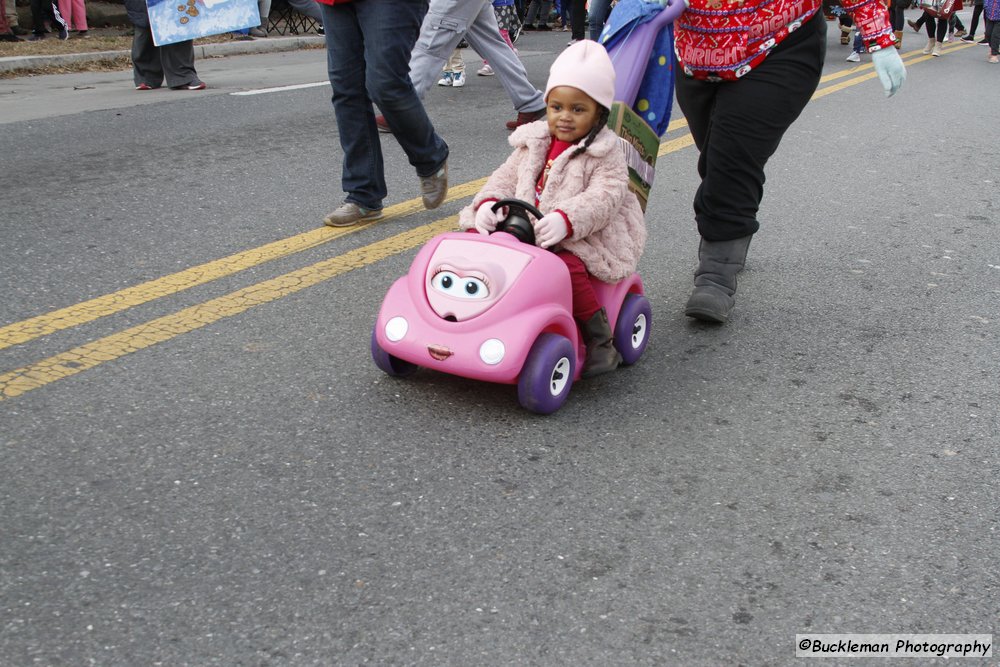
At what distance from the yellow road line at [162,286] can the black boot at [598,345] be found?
1.60 metres

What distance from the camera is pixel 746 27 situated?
347cm

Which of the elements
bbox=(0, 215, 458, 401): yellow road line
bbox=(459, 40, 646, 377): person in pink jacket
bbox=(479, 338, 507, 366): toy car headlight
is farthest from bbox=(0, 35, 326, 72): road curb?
bbox=(479, 338, 507, 366): toy car headlight

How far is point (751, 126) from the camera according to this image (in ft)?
11.8

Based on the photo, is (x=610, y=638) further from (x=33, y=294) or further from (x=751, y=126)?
(x=33, y=294)

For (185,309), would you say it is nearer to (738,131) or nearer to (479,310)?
(479,310)

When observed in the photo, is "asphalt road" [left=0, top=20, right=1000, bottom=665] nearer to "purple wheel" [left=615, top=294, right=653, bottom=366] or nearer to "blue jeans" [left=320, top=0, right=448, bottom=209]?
"purple wheel" [left=615, top=294, right=653, bottom=366]

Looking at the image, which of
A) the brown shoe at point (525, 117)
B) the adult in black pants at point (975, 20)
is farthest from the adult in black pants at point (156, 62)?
the adult in black pants at point (975, 20)

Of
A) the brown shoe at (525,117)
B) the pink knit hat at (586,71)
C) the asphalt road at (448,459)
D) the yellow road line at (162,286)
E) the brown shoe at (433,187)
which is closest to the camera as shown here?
the asphalt road at (448,459)

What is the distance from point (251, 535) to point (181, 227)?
2.66 metres

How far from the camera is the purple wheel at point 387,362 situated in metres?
3.05

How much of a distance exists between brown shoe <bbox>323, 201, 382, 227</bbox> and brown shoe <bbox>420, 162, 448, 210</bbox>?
0.26 m

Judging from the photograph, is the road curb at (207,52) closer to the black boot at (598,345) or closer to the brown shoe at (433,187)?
the brown shoe at (433,187)

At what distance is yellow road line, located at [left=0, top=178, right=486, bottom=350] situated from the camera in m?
3.45

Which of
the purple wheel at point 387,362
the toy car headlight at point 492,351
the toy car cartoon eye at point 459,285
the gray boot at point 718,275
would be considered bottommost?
the gray boot at point 718,275
